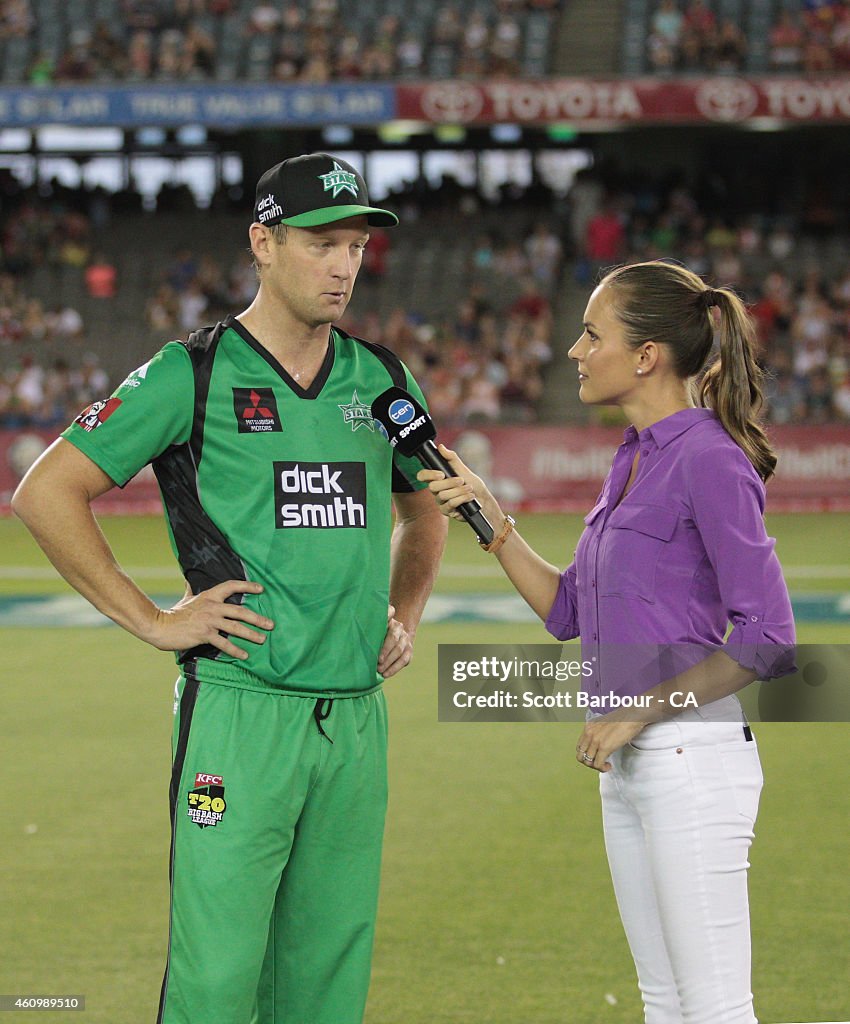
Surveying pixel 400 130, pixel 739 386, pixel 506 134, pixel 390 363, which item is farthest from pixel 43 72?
pixel 739 386

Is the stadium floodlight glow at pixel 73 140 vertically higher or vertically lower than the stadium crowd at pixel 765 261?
higher

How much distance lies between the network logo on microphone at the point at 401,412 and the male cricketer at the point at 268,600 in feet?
0.32

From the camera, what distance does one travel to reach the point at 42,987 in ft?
15.9

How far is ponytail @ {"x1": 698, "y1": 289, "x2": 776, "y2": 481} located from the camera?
3.16 meters

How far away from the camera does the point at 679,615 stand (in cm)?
314

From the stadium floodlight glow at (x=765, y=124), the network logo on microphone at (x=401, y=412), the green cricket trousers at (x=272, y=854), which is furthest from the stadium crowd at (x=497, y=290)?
the green cricket trousers at (x=272, y=854)

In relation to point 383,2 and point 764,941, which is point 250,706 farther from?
point 383,2

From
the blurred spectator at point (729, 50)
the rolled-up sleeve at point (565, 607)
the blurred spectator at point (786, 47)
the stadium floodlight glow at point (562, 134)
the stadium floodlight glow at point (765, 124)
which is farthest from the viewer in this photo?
the stadium floodlight glow at point (562, 134)

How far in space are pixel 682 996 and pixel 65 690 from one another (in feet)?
24.1

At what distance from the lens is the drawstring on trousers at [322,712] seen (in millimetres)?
3230

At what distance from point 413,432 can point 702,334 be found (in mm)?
723

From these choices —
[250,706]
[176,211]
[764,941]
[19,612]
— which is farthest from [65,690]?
[176,211]

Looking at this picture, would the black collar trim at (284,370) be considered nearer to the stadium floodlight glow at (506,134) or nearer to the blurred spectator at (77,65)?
the blurred spectator at (77,65)

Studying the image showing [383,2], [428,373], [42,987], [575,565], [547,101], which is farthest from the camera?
[383,2]
